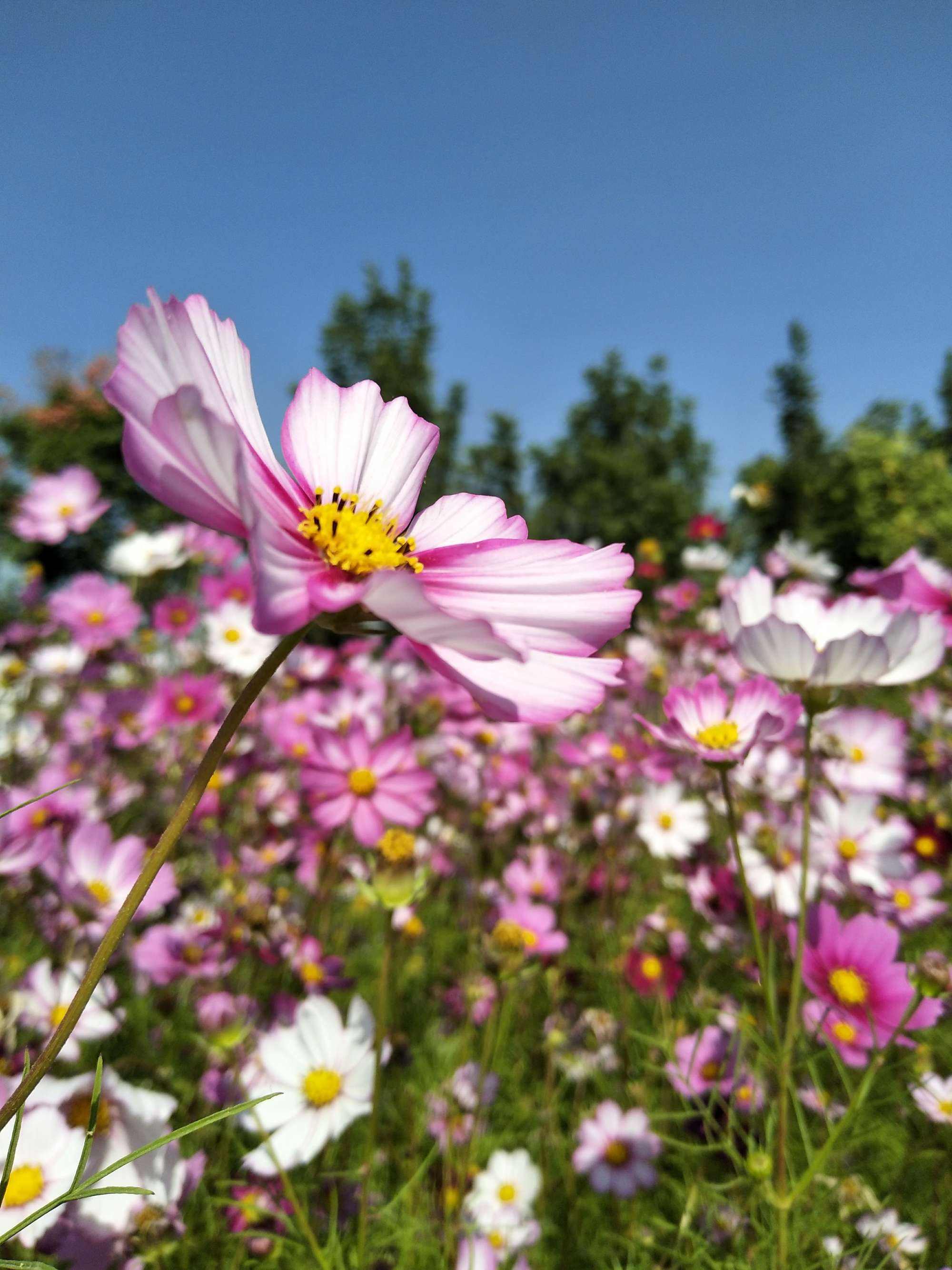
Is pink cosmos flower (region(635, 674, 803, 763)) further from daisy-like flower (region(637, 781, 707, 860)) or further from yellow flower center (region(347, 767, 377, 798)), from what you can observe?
daisy-like flower (region(637, 781, 707, 860))

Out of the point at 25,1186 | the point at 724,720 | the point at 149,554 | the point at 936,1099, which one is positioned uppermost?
the point at 149,554

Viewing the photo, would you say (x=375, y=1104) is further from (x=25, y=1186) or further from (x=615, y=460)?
(x=615, y=460)

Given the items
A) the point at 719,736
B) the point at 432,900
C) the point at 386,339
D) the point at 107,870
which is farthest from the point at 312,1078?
the point at 386,339

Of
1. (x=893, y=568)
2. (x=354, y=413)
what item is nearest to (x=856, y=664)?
(x=893, y=568)

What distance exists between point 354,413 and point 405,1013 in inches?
52.9

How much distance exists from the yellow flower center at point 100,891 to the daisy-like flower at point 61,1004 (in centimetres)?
8

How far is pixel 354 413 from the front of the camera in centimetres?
45

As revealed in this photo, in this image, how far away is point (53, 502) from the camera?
1601mm

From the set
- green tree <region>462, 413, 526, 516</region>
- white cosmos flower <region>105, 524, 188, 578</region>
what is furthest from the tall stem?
green tree <region>462, 413, 526, 516</region>

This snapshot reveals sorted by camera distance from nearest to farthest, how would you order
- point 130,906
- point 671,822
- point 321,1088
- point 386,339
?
point 130,906
point 321,1088
point 671,822
point 386,339

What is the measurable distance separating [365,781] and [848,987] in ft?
1.94

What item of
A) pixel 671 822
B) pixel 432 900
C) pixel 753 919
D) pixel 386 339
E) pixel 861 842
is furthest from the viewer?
pixel 386 339

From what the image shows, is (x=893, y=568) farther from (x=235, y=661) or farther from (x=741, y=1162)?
(x=235, y=661)

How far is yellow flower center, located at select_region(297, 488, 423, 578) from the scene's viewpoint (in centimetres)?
35
